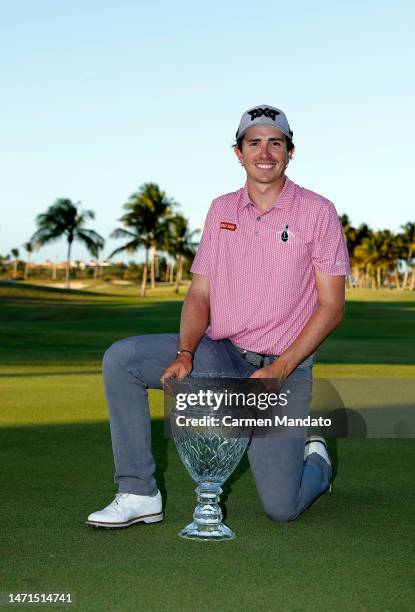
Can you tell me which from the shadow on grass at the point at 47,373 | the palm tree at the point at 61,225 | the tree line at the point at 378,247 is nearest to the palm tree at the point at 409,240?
the tree line at the point at 378,247

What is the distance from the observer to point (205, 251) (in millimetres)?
5883

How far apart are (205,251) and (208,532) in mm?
1584

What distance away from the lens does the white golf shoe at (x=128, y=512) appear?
210 inches

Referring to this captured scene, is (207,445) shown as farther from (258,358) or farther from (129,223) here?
(129,223)

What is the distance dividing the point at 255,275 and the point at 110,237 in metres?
96.8

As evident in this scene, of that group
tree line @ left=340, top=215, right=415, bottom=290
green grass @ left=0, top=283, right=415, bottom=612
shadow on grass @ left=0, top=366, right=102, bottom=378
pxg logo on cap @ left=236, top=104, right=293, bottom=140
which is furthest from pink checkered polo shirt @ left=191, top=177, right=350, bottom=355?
tree line @ left=340, top=215, right=415, bottom=290

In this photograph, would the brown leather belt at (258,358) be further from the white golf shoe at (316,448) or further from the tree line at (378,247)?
the tree line at (378,247)

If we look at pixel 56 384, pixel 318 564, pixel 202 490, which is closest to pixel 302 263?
pixel 202 490

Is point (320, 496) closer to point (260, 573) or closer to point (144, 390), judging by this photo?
point (144, 390)

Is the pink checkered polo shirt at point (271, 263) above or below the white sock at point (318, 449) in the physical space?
above

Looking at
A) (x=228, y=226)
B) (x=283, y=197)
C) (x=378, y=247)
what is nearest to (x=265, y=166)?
(x=283, y=197)

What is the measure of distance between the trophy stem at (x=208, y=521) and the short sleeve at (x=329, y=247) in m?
1.28

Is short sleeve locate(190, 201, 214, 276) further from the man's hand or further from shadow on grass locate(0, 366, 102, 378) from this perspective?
shadow on grass locate(0, 366, 102, 378)

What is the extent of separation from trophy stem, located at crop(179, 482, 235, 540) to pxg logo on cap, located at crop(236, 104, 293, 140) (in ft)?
6.27
